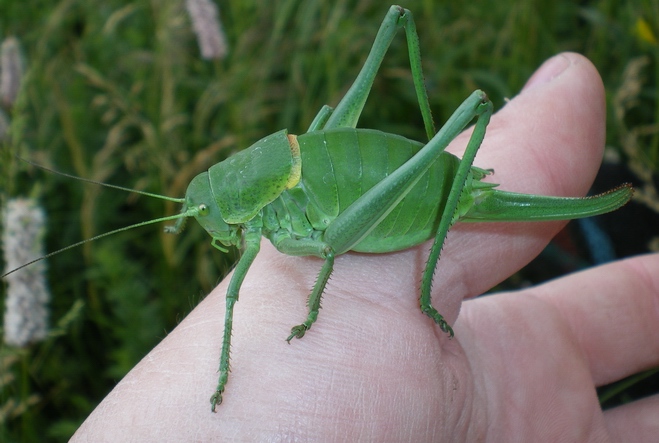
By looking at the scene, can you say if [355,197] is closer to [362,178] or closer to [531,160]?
[362,178]

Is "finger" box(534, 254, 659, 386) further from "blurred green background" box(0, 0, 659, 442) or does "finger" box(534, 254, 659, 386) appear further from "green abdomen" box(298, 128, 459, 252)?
"green abdomen" box(298, 128, 459, 252)

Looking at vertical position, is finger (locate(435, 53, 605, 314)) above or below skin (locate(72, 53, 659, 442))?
above

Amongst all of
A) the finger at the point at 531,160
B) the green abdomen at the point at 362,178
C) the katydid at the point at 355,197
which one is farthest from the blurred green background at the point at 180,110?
the green abdomen at the point at 362,178

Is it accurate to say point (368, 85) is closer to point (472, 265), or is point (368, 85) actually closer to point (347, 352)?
point (472, 265)

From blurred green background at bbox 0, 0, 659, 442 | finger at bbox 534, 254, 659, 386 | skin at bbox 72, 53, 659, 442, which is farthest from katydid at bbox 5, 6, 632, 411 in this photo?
blurred green background at bbox 0, 0, 659, 442

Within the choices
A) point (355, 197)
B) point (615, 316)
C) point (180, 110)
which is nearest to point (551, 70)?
point (615, 316)

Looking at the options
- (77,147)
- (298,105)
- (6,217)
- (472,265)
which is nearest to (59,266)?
(77,147)

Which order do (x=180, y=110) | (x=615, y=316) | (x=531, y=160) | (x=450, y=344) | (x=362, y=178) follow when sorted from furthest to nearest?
(x=180, y=110), (x=615, y=316), (x=531, y=160), (x=450, y=344), (x=362, y=178)
